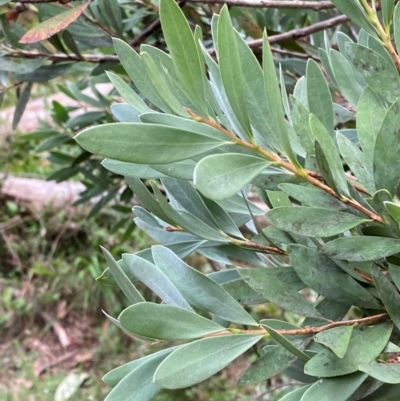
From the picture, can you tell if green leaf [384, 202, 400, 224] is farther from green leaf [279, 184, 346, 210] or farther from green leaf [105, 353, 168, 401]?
green leaf [105, 353, 168, 401]

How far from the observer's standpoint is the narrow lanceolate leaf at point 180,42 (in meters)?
0.25

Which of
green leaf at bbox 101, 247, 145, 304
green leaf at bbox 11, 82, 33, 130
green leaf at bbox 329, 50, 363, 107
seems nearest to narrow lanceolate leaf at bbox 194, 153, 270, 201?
green leaf at bbox 101, 247, 145, 304

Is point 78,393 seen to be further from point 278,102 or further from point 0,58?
point 278,102

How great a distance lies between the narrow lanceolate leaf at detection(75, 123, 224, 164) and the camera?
0.22m

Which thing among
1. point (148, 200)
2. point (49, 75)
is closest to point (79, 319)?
point (49, 75)

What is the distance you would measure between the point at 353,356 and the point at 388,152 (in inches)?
4.7

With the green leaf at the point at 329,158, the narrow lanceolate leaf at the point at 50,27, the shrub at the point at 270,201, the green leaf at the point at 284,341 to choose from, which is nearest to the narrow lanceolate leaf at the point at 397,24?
the shrub at the point at 270,201

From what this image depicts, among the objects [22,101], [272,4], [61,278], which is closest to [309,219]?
[272,4]

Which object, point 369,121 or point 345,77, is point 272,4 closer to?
point 345,77

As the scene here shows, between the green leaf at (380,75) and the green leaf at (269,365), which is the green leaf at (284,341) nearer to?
the green leaf at (269,365)

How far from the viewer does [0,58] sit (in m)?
0.59

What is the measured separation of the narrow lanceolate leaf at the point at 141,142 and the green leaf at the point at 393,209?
0.33 ft

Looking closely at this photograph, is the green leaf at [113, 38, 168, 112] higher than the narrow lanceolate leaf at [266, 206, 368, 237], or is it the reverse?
the green leaf at [113, 38, 168, 112]

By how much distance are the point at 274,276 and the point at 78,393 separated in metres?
1.71
